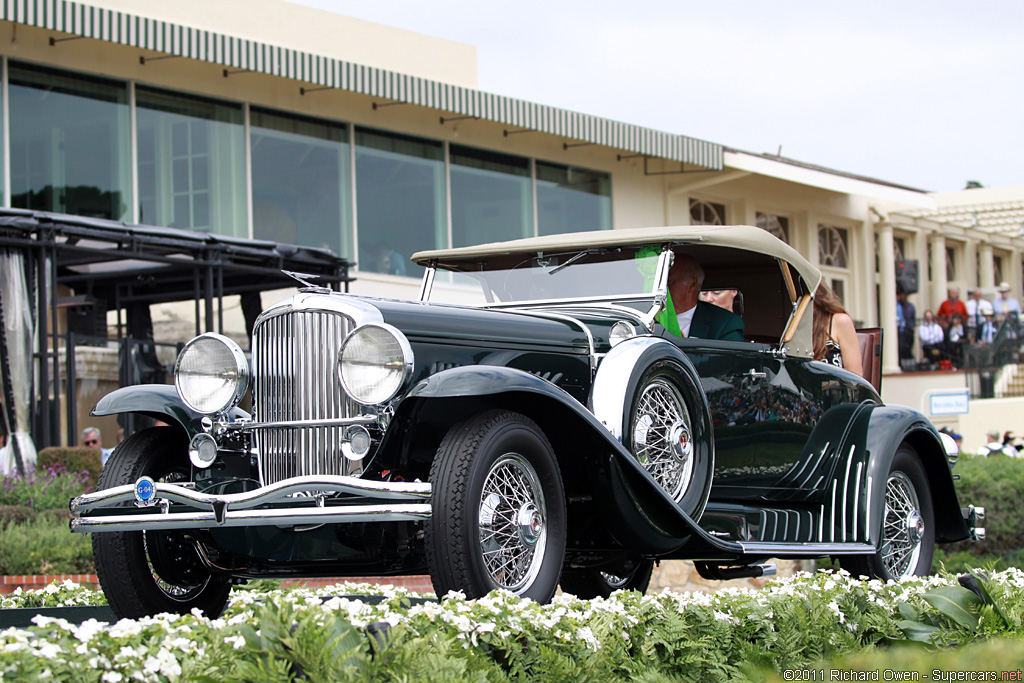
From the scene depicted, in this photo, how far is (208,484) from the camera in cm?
431

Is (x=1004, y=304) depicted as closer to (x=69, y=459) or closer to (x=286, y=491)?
(x=69, y=459)

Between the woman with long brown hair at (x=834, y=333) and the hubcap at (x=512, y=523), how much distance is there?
339cm

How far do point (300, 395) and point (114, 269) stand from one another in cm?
1102

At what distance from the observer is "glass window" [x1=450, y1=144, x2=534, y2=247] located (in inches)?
702

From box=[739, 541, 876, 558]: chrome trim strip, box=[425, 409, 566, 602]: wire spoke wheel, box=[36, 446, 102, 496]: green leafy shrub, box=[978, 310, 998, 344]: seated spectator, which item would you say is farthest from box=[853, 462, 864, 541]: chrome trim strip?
box=[978, 310, 998, 344]: seated spectator

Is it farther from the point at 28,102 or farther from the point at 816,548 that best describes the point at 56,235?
the point at 816,548

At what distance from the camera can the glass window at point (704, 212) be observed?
21.7m

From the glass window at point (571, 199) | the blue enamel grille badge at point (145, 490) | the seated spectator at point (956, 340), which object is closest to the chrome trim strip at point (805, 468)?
the blue enamel grille badge at point (145, 490)

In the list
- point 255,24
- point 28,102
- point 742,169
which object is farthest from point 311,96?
point 742,169

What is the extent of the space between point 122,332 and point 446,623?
41.7 ft

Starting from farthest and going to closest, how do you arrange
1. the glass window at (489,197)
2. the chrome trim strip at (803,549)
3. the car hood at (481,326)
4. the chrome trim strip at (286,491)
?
the glass window at (489,197)
the chrome trim strip at (803,549)
the car hood at (481,326)
the chrome trim strip at (286,491)

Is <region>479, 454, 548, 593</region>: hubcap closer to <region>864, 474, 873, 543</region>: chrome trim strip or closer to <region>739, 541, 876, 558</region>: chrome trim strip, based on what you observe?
<region>739, 541, 876, 558</region>: chrome trim strip

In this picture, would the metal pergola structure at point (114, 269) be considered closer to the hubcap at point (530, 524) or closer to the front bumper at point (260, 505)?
the front bumper at point (260, 505)

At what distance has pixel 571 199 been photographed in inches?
768
